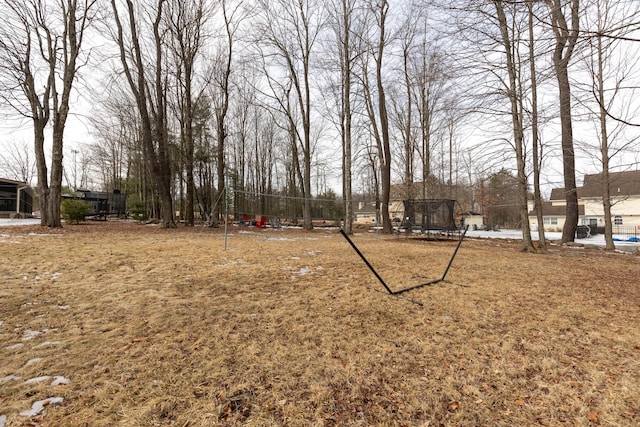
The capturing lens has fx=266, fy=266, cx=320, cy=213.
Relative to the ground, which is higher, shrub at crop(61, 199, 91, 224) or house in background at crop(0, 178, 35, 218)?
house in background at crop(0, 178, 35, 218)

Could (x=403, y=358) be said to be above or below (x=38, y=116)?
below

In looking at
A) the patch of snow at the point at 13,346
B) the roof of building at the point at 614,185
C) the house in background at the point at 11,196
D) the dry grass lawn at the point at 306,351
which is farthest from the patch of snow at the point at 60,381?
the house in background at the point at 11,196

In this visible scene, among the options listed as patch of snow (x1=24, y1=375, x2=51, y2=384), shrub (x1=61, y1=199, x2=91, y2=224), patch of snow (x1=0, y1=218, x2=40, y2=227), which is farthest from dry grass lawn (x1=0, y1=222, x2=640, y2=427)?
patch of snow (x1=0, y1=218, x2=40, y2=227)

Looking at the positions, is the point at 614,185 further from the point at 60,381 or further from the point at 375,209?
the point at 60,381

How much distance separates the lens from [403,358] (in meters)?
2.24

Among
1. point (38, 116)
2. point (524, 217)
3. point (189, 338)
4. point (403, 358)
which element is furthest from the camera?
point (38, 116)

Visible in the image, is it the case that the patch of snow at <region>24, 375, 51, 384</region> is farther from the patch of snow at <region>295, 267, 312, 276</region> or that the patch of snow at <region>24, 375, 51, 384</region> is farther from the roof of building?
the roof of building

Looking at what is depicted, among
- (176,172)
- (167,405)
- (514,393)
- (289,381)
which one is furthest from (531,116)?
(176,172)

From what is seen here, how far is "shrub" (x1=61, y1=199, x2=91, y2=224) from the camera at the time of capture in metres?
14.1

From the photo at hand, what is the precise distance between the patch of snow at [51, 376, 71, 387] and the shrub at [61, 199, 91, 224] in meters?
16.8

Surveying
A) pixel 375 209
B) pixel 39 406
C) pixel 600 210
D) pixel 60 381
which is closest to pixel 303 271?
pixel 60 381

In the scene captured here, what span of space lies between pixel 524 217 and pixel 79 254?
1196 cm

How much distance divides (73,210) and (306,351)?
1764 centimetres

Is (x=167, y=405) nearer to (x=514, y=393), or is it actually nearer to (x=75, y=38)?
(x=514, y=393)
